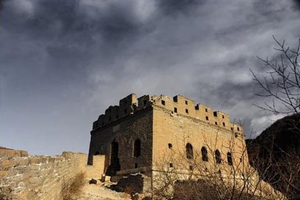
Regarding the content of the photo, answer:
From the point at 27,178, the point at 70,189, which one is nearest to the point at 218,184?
the point at 27,178

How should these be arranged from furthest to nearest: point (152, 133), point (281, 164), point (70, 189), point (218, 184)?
point (152, 133), point (281, 164), point (70, 189), point (218, 184)

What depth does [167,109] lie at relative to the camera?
59.2 ft

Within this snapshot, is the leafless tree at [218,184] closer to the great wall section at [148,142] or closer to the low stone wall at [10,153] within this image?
the great wall section at [148,142]

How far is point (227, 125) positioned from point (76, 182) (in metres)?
14.3

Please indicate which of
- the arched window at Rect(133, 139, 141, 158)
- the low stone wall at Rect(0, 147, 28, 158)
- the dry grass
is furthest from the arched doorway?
the low stone wall at Rect(0, 147, 28, 158)

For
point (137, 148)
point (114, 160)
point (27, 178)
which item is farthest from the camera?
point (114, 160)

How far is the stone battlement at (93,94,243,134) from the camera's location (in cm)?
1794

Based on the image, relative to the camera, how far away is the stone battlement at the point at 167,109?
58.9 feet

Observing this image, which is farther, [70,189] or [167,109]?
[167,109]

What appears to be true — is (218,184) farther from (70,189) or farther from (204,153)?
(204,153)

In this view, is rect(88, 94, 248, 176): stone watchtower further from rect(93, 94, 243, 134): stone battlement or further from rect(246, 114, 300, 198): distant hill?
rect(246, 114, 300, 198): distant hill

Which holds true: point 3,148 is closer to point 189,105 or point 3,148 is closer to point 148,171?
point 148,171

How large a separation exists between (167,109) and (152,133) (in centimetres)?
233

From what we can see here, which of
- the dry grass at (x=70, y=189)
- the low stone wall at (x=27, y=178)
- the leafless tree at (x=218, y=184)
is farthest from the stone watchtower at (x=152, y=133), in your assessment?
the low stone wall at (x=27, y=178)
